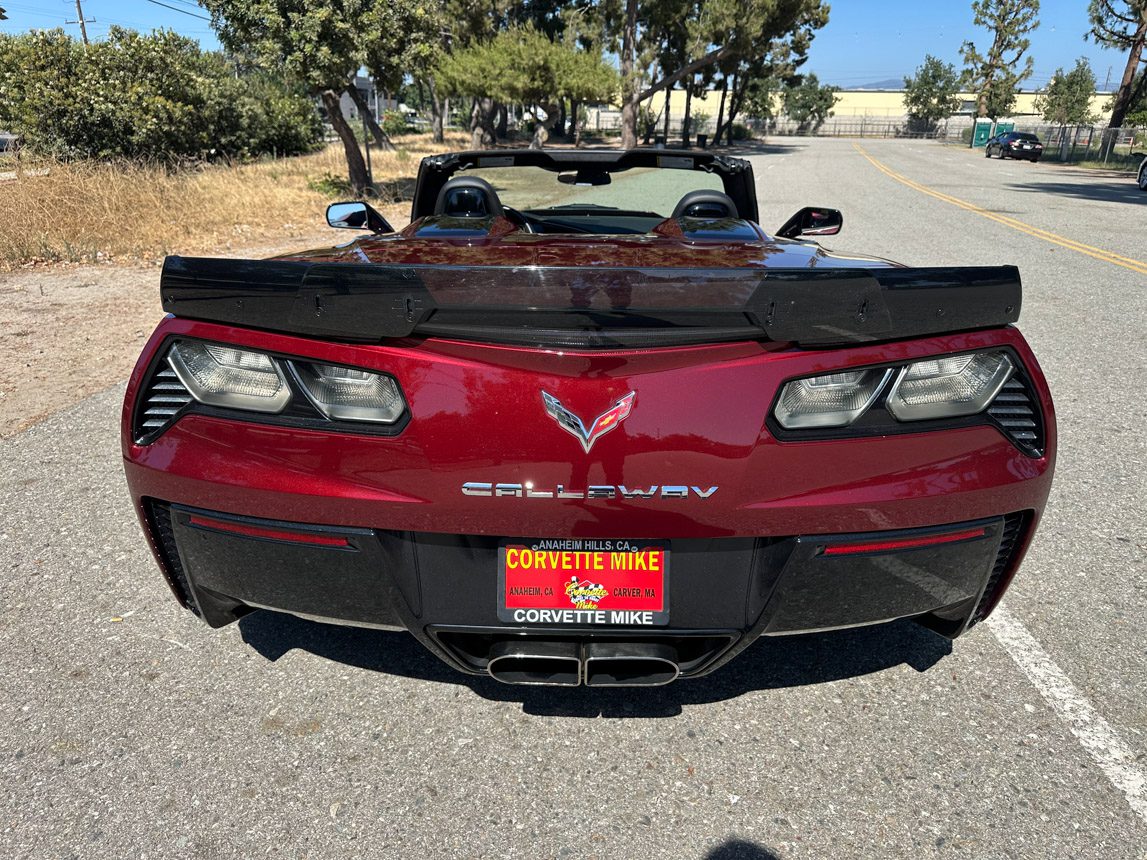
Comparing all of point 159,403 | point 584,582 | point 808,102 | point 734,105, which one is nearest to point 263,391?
point 159,403

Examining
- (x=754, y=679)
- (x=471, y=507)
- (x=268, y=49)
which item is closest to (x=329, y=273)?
(x=471, y=507)

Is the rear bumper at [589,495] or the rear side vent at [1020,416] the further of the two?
the rear side vent at [1020,416]

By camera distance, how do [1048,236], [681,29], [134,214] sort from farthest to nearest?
[681,29] → [1048,236] → [134,214]

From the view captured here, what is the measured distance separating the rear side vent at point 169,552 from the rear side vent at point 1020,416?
2.00 m

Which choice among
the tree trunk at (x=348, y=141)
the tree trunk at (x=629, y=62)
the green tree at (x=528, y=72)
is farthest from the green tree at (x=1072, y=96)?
the tree trunk at (x=348, y=141)

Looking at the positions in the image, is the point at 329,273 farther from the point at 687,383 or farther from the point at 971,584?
the point at 971,584

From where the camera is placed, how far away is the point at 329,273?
5.72 ft

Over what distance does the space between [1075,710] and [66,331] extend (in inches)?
305

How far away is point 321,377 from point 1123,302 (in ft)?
28.1

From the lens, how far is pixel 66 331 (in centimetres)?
703

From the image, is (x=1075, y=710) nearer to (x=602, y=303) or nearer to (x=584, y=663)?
(x=584, y=663)

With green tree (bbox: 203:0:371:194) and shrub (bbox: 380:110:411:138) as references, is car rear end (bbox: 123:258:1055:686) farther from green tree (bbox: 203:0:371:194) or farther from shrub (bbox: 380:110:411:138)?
shrub (bbox: 380:110:411:138)

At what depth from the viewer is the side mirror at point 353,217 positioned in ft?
12.1

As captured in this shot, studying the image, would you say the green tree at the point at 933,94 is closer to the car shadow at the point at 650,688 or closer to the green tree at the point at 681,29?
the green tree at the point at 681,29
